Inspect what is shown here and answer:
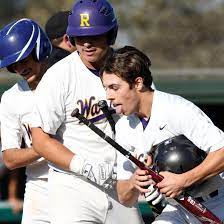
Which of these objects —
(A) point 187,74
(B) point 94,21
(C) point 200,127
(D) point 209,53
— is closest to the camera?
(C) point 200,127

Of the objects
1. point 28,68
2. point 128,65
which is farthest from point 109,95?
point 28,68

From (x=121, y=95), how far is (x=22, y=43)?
129 cm

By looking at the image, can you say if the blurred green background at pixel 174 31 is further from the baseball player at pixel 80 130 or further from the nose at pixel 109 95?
the nose at pixel 109 95

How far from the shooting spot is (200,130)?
5.85m

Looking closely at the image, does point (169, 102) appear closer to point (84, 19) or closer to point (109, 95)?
point (109, 95)

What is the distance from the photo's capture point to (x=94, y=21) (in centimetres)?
641

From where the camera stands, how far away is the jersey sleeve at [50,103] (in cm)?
636

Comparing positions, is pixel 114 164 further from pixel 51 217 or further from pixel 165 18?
pixel 165 18

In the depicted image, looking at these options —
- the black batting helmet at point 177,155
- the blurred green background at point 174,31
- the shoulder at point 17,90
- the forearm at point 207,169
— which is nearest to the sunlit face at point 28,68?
the shoulder at point 17,90

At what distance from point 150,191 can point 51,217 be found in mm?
971

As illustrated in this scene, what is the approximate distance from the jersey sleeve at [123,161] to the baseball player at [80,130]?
153 mm

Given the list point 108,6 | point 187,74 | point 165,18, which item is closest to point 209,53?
point 165,18

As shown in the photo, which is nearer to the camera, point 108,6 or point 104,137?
point 104,137

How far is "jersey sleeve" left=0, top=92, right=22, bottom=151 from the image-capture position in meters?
7.11
